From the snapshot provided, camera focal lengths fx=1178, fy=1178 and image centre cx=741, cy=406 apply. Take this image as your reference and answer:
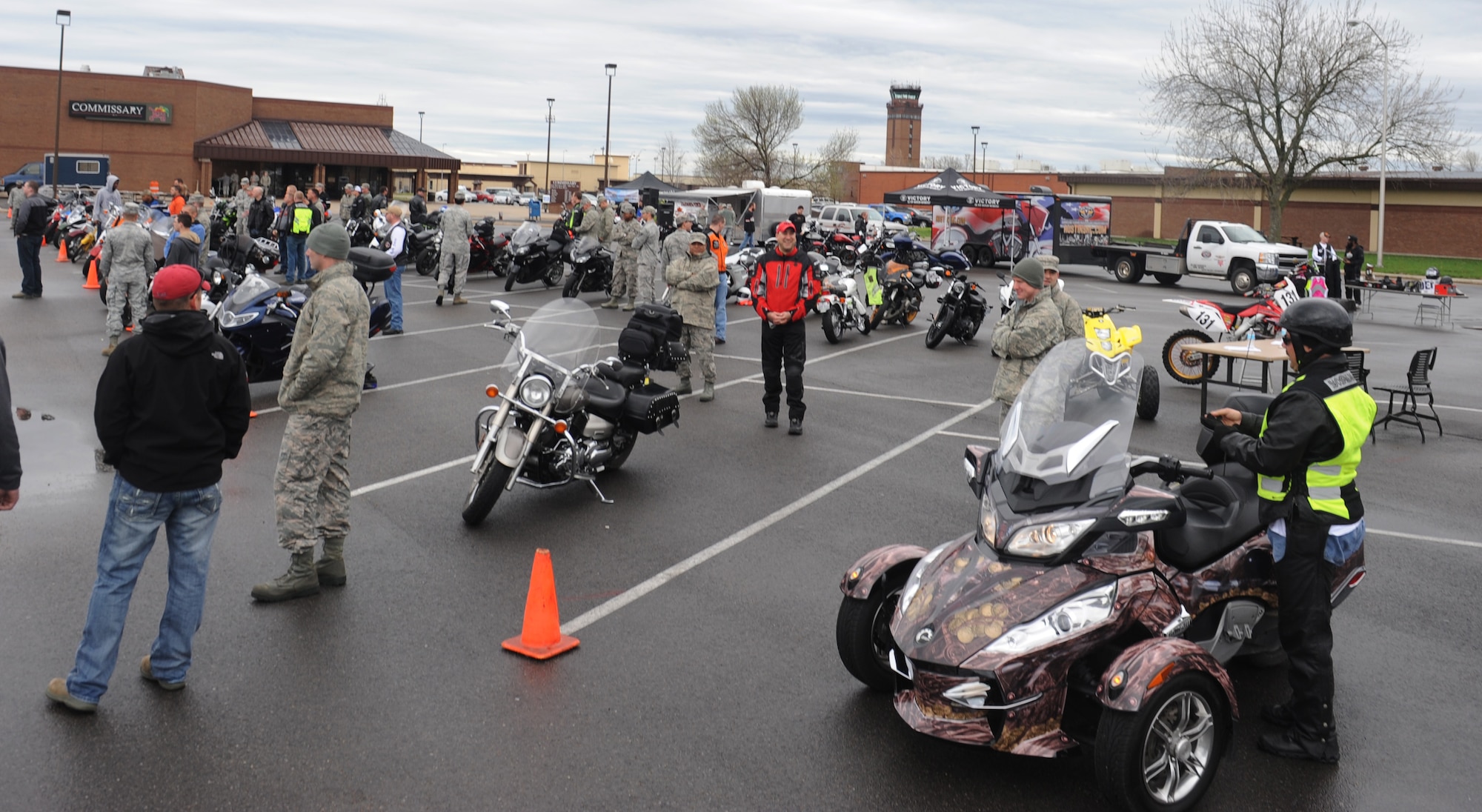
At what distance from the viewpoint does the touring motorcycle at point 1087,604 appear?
4336mm

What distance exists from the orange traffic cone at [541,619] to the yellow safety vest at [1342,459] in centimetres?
336

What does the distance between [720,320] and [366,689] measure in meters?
12.9

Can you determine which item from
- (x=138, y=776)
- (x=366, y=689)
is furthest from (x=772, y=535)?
(x=138, y=776)

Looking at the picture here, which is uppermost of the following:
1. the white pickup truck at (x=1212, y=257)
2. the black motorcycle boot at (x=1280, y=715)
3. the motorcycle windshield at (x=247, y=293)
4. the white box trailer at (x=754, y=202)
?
the white box trailer at (x=754, y=202)

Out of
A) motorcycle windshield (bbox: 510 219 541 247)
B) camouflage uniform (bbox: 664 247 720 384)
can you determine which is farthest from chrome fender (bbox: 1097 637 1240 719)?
motorcycle windshield (bbox: 510 219 541 247)

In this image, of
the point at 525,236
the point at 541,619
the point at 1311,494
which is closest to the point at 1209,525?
the point at 1311,494

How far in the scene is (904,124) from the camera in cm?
14550

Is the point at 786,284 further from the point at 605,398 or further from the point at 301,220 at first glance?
the point at 301,220

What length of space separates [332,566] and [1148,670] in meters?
4.43

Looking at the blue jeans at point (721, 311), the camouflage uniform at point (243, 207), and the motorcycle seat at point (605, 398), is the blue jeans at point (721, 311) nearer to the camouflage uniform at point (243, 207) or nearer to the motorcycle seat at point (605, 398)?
the motorcycle seat at point (605, 398)

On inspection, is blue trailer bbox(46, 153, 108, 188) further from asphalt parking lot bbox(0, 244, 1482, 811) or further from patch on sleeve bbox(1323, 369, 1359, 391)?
patch on sleeve bbox(1323, 369, 1359, 391)

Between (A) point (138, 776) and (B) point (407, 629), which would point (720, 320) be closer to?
(B) point (407, 629)

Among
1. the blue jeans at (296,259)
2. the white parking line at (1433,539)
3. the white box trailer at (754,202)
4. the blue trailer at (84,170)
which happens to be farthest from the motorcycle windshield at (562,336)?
the blue trailer at (84,170)

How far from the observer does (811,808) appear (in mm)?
4383
